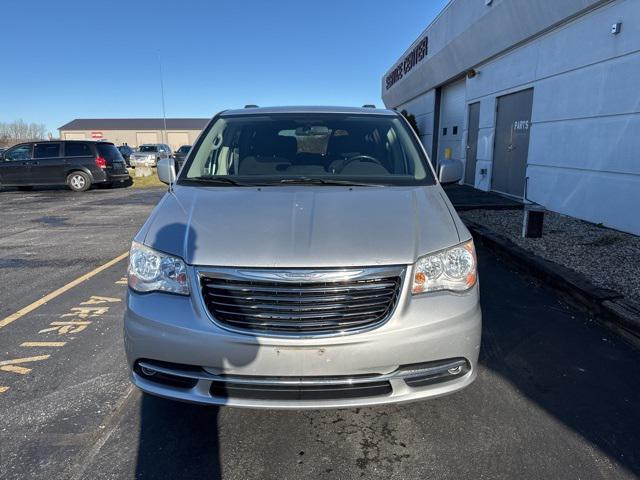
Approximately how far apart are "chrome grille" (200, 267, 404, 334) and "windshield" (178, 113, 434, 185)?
4.25ft

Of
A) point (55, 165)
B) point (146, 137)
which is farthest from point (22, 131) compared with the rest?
point (55, 165)

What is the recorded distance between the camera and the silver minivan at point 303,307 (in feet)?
7.31

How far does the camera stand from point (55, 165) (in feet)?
54.4

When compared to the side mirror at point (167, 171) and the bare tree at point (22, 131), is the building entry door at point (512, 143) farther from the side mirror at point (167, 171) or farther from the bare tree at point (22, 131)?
the bare tree at point (22, 131)

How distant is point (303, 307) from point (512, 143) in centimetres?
1016

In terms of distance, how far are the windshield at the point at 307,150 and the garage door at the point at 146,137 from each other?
3337 inches

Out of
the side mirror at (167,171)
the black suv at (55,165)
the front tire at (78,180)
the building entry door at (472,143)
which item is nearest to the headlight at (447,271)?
the side mirror at (167,171)

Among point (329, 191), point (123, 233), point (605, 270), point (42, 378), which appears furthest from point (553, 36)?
point (42, 378)

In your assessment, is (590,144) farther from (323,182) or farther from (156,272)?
(156,272)

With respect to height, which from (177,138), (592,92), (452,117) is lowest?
(592,92)

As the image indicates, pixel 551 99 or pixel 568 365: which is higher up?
pixel 551 99

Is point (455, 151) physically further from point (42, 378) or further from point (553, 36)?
point (42, 378)

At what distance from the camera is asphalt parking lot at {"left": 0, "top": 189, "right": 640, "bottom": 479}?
7.70 feet

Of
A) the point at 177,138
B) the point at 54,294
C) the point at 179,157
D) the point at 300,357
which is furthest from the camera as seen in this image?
the point at 177,138
